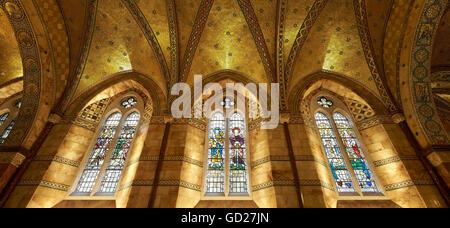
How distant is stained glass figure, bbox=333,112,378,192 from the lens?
21.5 feet

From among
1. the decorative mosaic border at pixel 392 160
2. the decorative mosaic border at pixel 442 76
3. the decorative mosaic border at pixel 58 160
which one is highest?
the decorative mosaic border at pixel 442 76

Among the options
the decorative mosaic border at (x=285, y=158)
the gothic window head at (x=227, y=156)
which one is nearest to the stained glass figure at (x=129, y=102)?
the gothic window head at (x=227, y=156)

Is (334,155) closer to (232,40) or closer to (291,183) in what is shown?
(291,183)

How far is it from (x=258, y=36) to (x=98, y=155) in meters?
6.80

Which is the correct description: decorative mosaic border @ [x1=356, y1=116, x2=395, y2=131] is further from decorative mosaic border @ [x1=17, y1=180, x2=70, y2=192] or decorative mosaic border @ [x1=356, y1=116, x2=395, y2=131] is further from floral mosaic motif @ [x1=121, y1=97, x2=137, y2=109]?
decorative mosaic border @ [x1=17, y1=180, x2=70, y2=192]

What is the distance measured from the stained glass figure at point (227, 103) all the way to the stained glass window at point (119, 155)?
10.4ft

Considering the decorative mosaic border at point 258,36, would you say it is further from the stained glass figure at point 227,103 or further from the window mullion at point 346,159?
the window mullion at point 346,159

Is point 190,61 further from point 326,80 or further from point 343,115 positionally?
point 343,115

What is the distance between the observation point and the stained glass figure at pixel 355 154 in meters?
6.56

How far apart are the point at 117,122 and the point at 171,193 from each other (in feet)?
12.8

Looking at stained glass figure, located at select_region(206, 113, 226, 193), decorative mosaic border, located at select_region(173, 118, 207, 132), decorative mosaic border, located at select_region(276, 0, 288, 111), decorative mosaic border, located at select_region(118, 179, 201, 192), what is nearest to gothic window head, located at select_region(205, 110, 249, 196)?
stained glass figure, located at select_region(206, 113, 226, 193)

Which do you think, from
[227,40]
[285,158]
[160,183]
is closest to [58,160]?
[160,183]

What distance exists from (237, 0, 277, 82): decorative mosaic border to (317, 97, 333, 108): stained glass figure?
204 cm

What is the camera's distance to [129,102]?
882 cm
